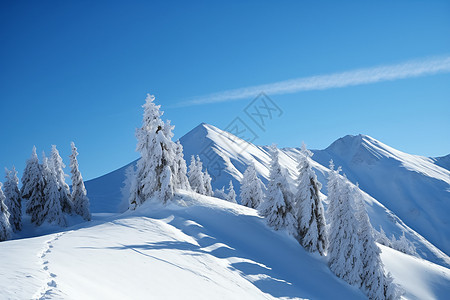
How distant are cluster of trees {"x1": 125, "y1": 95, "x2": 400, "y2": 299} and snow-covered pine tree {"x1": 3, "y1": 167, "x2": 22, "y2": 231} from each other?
1868 cm

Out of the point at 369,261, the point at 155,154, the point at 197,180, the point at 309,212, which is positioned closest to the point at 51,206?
the point at 155,154

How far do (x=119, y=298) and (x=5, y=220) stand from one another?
33.7 metres

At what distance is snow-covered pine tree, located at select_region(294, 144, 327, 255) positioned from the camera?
31.2 m

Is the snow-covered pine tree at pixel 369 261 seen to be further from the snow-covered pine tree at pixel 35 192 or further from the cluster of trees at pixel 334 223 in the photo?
the snow-covered pine tree at pixel 35 192

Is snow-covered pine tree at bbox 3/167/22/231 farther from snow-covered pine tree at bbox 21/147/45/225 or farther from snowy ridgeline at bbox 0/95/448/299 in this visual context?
snowy ridgeline at bbox 0/95/448/299

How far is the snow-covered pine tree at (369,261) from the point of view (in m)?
28.2

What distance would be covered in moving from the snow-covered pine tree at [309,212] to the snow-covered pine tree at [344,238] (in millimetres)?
1192

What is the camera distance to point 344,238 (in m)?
29.8

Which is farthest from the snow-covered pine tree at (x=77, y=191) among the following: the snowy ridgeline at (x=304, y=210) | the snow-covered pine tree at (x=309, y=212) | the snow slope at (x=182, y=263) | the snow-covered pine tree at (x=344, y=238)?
the snow-covered pine tree at (x=344, y=238)

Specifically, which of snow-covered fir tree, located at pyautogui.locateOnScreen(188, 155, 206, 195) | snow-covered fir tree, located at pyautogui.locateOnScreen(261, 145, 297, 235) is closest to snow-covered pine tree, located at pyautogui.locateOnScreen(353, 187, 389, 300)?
snow-covered fir tree, located at pyautogui.locateOnScreen(261, 145, 297, 235)

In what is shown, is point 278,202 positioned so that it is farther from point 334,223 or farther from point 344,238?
point 344,238

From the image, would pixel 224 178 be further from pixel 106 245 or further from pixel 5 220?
pixel 106 245

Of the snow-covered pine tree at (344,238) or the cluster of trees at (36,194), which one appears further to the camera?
the cluster of trees at (36,194)

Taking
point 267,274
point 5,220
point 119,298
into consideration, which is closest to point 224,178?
point 5,220
